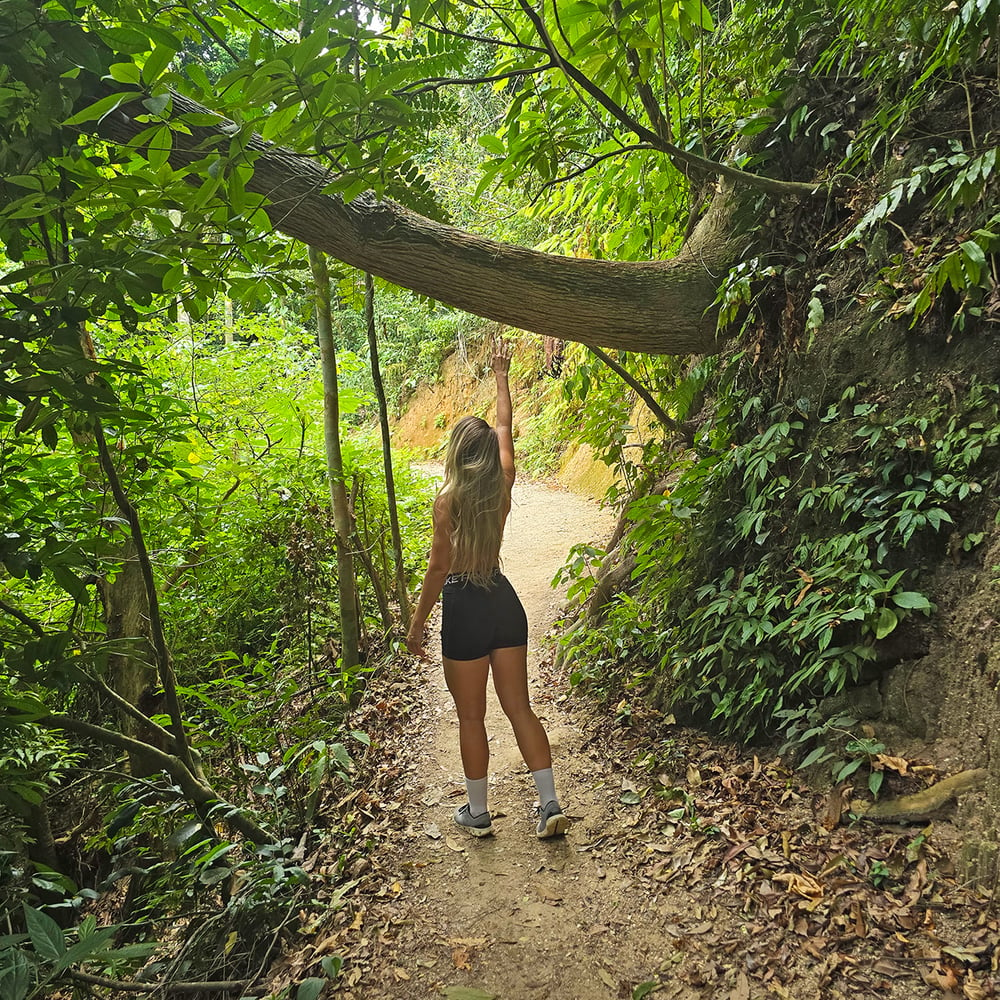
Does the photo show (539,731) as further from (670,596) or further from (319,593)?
(319,593)

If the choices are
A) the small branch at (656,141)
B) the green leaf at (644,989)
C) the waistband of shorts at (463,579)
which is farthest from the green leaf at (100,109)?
the green leaf at (644,989)

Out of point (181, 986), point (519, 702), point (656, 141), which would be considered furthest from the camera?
point (519, 702)

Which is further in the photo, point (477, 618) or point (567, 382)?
point (567, 382)

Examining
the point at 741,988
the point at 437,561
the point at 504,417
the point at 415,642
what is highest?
the point at 504,417

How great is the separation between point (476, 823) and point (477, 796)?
0.14 m

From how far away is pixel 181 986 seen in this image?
8.57 feet

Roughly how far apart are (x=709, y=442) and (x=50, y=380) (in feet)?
11.8

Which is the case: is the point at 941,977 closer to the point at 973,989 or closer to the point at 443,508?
the point at 973,989

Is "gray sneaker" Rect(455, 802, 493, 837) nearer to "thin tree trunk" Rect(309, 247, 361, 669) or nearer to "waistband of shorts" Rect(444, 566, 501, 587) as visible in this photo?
"waistband of shorts" Rect(444, 566, 501, 587)

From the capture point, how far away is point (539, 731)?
138 inches

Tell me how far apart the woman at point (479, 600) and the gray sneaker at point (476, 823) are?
0.29 metres

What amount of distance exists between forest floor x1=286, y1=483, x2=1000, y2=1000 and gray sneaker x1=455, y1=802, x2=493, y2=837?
0.21 ft

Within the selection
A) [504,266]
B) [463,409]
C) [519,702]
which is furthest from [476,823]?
[463,409]

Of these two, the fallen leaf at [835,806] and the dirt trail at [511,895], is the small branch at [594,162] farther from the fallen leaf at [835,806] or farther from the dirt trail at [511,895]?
the dirt trail at [511,895]
